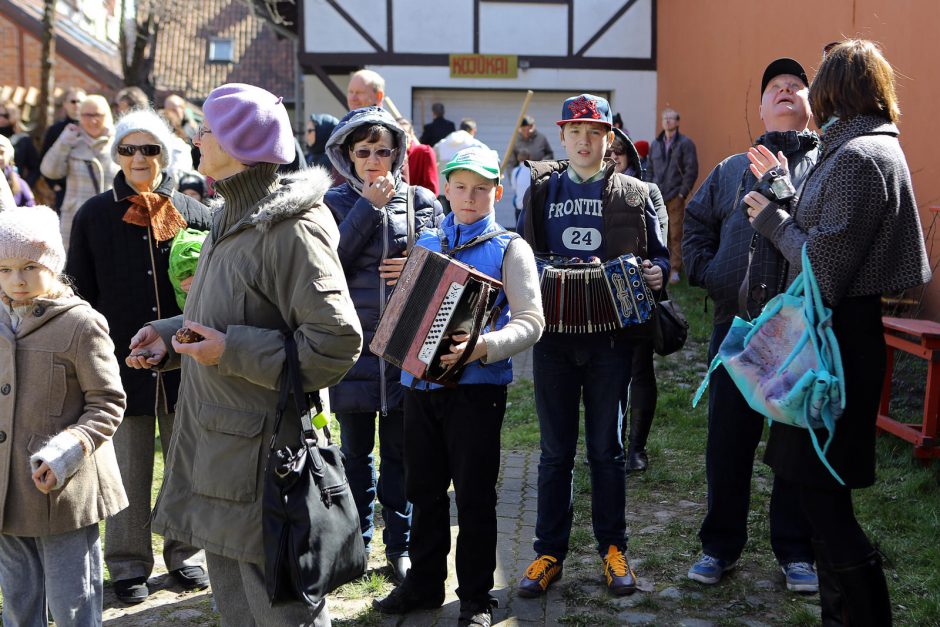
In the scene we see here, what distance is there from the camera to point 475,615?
396cm

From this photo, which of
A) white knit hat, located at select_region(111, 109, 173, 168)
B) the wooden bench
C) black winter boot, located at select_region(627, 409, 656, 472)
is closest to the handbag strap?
white knit hat, located at select_region(111, 109, 173, 168)

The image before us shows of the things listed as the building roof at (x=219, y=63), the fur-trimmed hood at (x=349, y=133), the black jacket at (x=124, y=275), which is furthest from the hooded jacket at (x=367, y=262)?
the building roof at (x=219, y=63)

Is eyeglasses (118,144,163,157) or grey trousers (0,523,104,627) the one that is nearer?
grey trousers (0,523,104,627)

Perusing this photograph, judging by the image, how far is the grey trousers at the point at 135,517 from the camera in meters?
4.42

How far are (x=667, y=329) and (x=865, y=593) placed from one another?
5.08ft

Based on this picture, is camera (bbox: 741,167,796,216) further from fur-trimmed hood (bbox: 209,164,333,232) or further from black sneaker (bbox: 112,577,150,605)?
black sneaker (bbox: 112,577,150,605)

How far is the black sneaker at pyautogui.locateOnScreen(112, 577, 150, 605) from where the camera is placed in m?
4.36

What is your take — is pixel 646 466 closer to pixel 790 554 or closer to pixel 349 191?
pixel 790 554

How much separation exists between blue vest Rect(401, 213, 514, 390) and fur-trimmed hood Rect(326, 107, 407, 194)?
66 cm

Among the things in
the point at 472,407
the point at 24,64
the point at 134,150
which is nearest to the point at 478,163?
the point at 472,407

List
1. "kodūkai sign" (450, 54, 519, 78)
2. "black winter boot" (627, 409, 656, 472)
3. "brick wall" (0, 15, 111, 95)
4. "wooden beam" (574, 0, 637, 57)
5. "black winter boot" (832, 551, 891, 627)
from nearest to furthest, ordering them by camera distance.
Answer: "black winter boot" (832, 551, 891, 627)
"black winter boot" (627, 409, 656, 472)
"kodūkai sign" (450, 54, 519, 78)
"wooden beam" (574, 0, 637, 57)
"brick wall" (0, 15, 111, 95)

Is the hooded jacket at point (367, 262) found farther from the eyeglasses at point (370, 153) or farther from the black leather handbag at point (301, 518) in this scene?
the black leather handbag at point (301, 518)

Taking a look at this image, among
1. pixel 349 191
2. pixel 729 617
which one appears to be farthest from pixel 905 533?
pixel 349 191

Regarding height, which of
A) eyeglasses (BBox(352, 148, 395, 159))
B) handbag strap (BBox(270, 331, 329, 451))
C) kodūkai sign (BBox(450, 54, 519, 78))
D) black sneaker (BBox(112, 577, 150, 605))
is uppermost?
kodūkai sign (BBox(450, 54, 519, 78))
